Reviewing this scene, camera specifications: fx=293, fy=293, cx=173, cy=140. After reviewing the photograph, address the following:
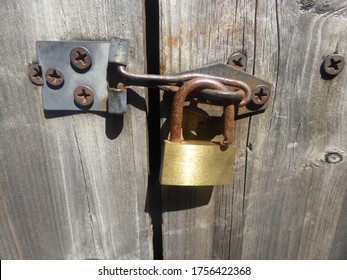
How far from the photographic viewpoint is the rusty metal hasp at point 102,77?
51 cm

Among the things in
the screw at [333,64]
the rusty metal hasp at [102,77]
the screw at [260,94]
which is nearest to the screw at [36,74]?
the rusty metal hasp at [102,77]

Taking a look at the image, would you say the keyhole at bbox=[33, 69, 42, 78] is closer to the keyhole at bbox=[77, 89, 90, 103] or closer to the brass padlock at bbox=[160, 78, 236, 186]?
the keyhole at bbox=[77, 89, 90, 103]

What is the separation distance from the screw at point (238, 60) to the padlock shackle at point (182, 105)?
7cm

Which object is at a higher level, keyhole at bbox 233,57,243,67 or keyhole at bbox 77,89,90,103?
keyhole at bbox 233,57,243,67

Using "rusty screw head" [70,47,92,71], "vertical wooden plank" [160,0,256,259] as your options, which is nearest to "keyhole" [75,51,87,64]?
"rusty screw head" [70,47,92,71]

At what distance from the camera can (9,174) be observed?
654 mm

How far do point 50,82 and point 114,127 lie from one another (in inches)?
5.7

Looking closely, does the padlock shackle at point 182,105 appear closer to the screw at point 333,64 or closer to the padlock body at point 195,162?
the padlock body at point 195,162

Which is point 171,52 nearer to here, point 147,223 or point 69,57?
point 69,57

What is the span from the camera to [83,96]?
0.55 meters

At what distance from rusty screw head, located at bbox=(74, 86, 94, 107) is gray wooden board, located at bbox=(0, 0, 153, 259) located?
0.12ft

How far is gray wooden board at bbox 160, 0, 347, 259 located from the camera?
52 centimetres

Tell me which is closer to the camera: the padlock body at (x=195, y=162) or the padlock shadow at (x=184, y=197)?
the padlock body at (x=195, y=162)
